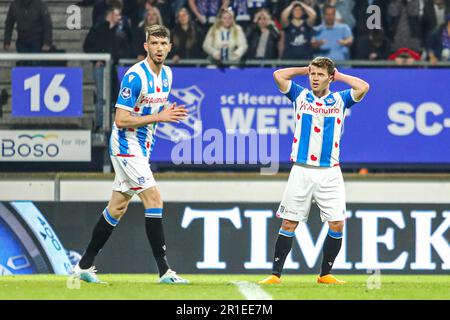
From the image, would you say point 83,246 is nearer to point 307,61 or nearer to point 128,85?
point 307,61

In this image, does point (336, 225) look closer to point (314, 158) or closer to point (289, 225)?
point (289, 225)

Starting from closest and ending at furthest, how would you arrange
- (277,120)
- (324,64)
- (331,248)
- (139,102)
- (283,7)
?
(139,102) → (324,64) → (331,248) → (277,120) → (283,7)

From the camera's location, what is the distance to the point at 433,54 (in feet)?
51.5

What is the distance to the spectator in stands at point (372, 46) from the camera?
51.8 ft

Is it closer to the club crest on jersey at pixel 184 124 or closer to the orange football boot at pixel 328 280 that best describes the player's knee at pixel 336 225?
the orange football boot at pixel 328 280

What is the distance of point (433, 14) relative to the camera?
1609 cm

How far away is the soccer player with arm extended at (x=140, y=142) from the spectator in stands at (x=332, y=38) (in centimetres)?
565

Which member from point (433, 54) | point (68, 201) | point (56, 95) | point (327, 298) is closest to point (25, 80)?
point (56, 95)

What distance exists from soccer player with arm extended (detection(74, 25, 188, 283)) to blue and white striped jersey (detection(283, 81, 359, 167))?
1.11m

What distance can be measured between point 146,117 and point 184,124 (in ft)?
17.2

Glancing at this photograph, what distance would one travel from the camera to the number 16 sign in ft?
49.4

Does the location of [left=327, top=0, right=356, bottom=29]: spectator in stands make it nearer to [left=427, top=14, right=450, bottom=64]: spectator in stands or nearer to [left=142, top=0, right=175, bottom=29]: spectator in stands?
[left=427, top=14, right=450, bottom=64]: spectator in stands

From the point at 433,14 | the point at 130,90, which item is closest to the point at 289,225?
the point at 130,90

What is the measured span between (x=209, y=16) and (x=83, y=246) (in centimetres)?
346
